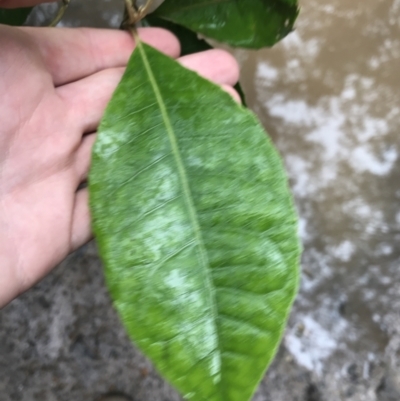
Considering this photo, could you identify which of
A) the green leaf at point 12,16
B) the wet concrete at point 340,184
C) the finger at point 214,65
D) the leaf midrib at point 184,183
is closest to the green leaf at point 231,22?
the finger at point 214,65

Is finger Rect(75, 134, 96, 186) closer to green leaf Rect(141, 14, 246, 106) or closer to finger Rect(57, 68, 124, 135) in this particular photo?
finger Rect(57, 68, 124, 135)

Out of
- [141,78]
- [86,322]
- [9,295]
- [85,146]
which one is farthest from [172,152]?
[86,322]

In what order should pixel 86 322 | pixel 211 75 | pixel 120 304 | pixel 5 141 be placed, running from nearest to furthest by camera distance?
pixel 120 304 < pixel 5 141 < pixel 211 75 < pixel 86 322

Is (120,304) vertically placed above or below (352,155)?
above

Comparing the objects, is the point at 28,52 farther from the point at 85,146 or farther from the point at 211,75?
the point at 211,75

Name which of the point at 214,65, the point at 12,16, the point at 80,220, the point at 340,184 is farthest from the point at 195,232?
the point at 340,184

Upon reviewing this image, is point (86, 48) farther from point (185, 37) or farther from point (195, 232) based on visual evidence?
point (195, 232)
